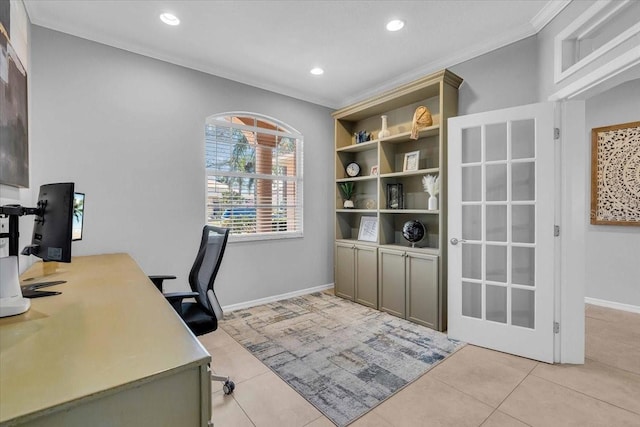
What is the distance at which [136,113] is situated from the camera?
289cm

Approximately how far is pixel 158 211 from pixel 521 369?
343cm

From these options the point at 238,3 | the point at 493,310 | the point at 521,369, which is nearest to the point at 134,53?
the point at 238,3

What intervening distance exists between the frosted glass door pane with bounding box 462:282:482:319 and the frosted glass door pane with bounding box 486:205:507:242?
457 millimetres

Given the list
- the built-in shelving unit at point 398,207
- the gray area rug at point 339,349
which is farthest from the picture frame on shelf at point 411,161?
the gray area rug at point 339,349

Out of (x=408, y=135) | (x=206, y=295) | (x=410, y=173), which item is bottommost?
(x=206, y=295)

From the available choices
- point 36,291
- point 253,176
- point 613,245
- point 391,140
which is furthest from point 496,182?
point 36,291

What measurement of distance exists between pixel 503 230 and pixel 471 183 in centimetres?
49

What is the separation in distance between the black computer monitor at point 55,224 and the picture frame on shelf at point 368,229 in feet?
9.87

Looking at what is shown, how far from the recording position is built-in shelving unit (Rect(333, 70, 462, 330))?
298 centimetres

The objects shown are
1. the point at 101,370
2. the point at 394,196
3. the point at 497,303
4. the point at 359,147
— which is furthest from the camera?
the point at 359,147

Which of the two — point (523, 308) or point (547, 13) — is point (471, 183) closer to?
point (523, 308)

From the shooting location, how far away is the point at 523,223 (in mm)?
2484

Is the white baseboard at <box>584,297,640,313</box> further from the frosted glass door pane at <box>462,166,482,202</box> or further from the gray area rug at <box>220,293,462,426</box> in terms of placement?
the frosted glass door pane at <box>462,166,482,202</box>

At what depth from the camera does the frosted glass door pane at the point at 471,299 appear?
2.69 m
